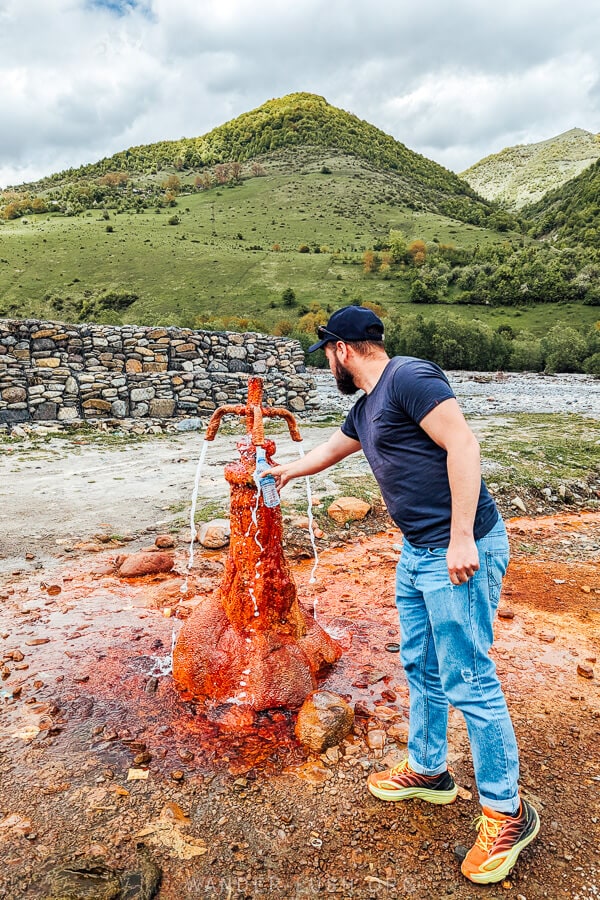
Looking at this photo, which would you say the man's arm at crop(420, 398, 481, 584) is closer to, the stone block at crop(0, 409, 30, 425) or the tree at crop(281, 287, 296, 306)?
the stone block at crop(0, 409, 30, 425)

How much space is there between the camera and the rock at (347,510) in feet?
21.5

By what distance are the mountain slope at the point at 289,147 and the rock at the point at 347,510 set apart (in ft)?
369

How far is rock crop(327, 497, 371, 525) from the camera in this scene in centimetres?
655

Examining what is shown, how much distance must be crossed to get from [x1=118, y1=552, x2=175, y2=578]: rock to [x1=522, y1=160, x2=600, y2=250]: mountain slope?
7318 cm

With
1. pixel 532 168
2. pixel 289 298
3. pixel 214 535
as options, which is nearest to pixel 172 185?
pixel 289 298

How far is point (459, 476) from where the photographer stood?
1973 millimetres

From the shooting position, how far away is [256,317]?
46094 millimetres

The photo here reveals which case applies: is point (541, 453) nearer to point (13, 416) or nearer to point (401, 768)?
point (401, 768)

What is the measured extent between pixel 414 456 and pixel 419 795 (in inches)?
63.1

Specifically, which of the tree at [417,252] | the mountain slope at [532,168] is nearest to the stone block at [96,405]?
the tree at [417,252]

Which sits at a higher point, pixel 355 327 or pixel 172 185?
pixel 172 185

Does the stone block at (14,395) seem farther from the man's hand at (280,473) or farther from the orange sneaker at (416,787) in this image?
the orange sneaker at (416,787)

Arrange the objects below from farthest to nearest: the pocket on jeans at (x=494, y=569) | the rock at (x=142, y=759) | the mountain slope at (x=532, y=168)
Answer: the mountain slope at (x=532, y=168) < the rock at (x=142, y=759) < the pocket on jeans at (x=494, y=569)

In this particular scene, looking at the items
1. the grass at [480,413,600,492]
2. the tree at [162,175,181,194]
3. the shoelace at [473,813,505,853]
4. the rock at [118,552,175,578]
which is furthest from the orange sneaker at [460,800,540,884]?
the tree at [162,175,181,194]
